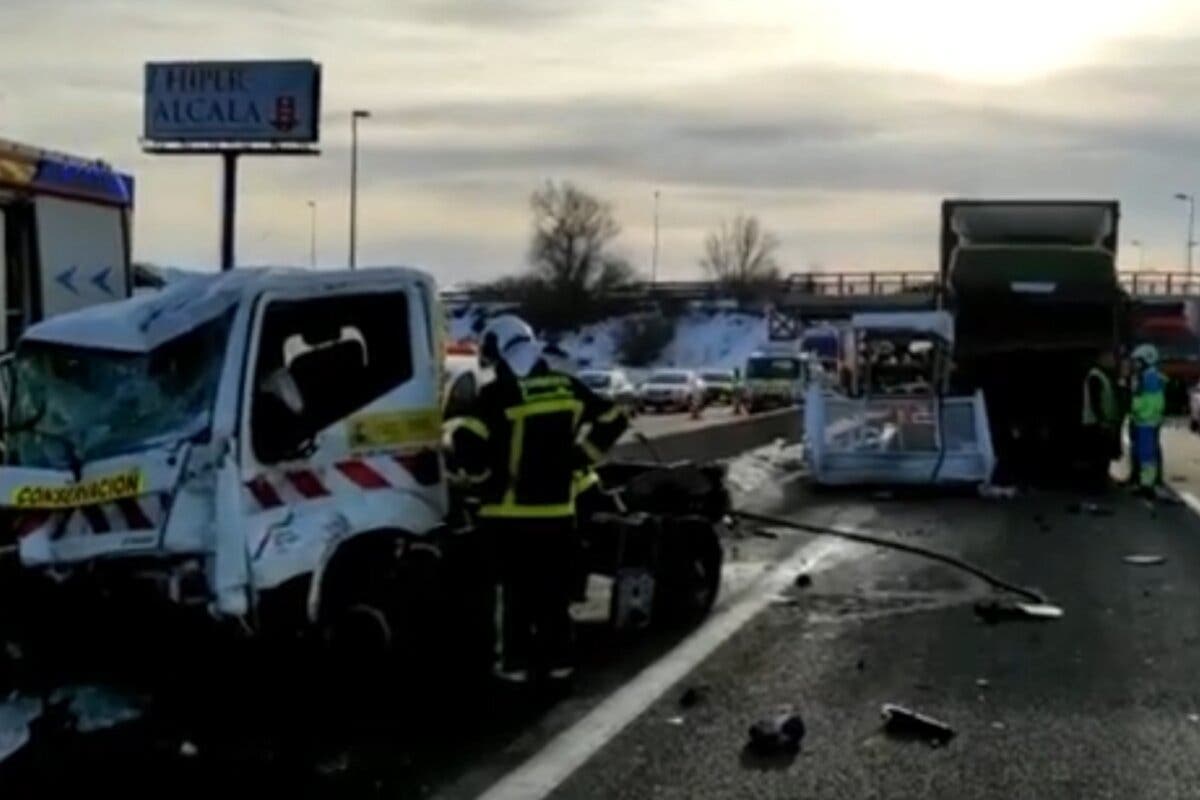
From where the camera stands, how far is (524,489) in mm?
10297

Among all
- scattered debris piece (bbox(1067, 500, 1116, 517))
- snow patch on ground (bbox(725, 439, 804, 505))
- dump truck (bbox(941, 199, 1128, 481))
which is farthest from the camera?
dump truck (bbox(941, 199, 1128, 481))

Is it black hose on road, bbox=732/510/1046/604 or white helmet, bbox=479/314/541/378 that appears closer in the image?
white helmet, bbox=479/314/541/378

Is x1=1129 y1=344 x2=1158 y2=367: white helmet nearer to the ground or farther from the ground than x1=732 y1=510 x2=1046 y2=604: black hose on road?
farther from the ground

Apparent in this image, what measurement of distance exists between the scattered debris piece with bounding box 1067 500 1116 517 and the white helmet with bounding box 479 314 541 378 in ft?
43.0

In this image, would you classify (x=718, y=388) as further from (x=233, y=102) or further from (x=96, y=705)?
(x=96, y=705)

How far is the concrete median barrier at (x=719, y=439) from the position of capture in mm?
23359

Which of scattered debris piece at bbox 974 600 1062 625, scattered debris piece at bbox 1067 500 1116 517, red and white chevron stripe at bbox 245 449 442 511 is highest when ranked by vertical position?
red and white chevron stripe at bbox 245 449 442 511

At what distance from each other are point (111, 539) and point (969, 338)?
21.0m

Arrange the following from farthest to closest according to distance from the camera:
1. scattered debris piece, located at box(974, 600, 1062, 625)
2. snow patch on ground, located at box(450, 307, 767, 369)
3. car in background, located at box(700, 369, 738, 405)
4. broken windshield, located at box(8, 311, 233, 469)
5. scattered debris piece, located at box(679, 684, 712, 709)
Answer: snow patch on ground, located at box(450, 307, 767, 369)
car in background, located at box(700, 369, 738, 405)
scattered debris piece, located at box(974, 600, 1062, 625)
scattered debris piece, located at box(679, 684, 712, 709)
broken windshield, located at box(8, 311, 233, 469)

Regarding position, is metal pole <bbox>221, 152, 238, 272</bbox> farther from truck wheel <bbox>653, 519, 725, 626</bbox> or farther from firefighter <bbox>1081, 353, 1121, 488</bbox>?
truck wheel <bbox>653, 519, 725, 626</bbox>

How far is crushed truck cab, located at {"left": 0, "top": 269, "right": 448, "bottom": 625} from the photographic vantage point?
8.80 metres

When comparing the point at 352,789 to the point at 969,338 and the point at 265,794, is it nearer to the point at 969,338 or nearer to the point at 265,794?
the point at 265,794

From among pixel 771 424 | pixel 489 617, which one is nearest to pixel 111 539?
pixel 489 617

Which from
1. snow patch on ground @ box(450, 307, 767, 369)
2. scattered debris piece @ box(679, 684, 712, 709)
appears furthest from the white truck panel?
snow patch on ground @ box(450, 307, 767, 369)
